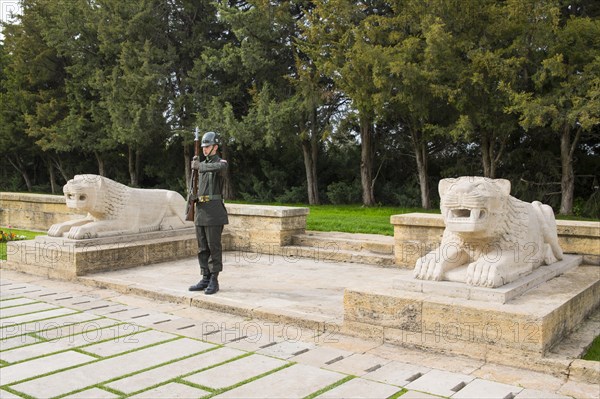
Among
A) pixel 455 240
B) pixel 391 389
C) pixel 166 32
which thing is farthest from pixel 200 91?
pixel 391 389

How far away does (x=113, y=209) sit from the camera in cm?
832

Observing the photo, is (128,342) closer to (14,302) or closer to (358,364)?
(358,364)

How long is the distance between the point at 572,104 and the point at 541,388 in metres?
9.61

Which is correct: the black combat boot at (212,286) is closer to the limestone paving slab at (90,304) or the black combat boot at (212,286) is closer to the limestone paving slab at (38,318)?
the limestone paving slab at (90,304)

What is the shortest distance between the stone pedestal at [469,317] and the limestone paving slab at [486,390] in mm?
443

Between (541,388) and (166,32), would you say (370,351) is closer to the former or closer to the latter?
(541,388)

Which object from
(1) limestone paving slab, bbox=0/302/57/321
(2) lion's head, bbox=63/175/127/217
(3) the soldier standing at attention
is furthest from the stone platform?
(2) lion's head, bbox=63/175/127/217

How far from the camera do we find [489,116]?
1276 centimetres

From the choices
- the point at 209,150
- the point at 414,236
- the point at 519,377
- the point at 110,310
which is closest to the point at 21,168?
the point at 209,150

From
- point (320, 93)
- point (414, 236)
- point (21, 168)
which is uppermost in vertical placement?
point (320, 93)

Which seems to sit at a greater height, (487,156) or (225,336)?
(487,156)

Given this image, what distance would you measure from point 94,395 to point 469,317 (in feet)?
8.77

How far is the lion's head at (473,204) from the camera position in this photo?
4574 mm

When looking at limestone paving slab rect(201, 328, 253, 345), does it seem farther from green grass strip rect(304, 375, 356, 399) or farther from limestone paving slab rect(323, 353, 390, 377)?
green grass strip rect(304, 375, 356, 399)
